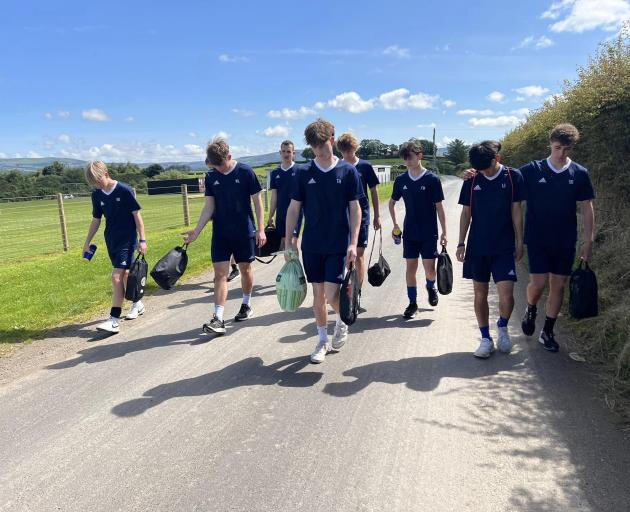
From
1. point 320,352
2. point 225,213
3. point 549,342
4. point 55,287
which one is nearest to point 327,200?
point 320,352

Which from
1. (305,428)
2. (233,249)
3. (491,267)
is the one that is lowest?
(305,428)

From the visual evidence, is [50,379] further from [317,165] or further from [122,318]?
[317,165]

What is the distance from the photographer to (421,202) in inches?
222

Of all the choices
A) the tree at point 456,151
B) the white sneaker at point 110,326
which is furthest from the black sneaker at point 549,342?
the tree at point 456,151

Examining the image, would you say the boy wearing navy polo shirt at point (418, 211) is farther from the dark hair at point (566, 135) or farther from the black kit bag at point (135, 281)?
the black kit bag at point (135, 281)

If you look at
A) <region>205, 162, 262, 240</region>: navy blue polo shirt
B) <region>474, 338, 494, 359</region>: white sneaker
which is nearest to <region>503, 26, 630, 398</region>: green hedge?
<region>474, 338, 494, 359</region>: white sneaker

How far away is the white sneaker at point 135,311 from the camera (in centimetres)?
613

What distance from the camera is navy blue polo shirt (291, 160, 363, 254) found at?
14.1 feet

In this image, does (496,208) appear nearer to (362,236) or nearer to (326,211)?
(326,211)

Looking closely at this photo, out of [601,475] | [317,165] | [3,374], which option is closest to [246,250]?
[317,165]

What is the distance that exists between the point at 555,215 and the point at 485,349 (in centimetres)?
141

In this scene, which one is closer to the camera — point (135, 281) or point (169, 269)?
point (135, 281)

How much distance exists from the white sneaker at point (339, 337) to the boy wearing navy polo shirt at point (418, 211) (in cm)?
108

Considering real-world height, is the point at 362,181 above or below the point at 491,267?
above
